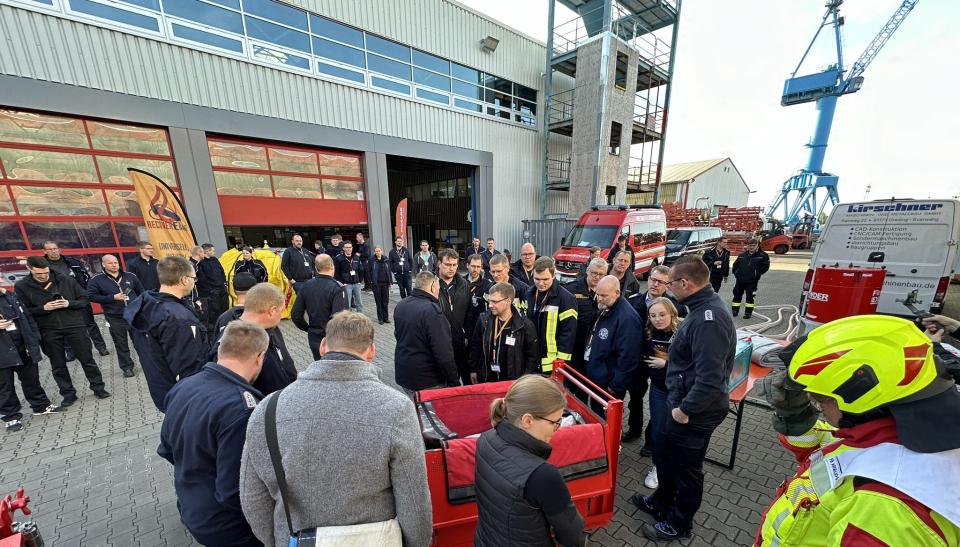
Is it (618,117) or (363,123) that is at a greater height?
(618,117)

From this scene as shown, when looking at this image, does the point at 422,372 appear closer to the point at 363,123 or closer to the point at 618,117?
the point at 363,123

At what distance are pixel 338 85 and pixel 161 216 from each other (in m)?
5.76

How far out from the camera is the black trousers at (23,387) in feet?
12.4

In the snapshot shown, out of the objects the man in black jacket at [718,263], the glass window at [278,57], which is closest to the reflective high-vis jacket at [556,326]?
the man in black jacket at [718,263]

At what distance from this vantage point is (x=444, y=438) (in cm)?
217

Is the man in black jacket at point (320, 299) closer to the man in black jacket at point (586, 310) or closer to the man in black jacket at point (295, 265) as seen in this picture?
the man in black jacket at point (586, 310)

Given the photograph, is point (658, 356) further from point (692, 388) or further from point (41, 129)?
point (41, 129)

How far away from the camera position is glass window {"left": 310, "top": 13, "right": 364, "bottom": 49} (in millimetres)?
9076

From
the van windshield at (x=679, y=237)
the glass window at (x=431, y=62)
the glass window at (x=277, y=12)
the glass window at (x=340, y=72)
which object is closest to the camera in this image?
the glass window at (x=277, y=12)

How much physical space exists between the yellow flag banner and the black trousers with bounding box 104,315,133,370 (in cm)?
185

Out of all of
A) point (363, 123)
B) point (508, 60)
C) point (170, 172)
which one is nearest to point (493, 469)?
point (170, 172)

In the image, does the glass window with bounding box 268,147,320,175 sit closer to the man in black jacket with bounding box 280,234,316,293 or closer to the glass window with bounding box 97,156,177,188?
the glass window with bounding box 97,156,177,188

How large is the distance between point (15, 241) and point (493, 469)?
11126 mm

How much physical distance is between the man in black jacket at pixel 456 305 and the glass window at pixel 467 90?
10.2 m
